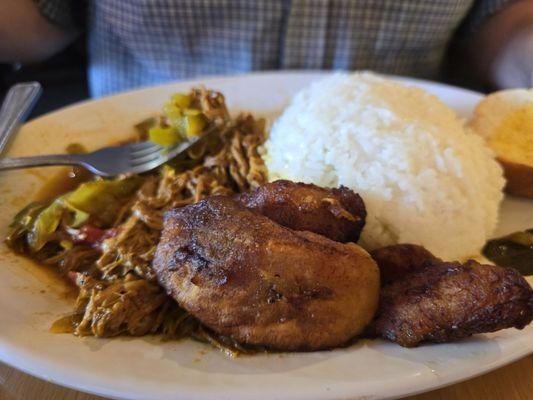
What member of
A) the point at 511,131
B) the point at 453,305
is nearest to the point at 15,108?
the point at 453,305

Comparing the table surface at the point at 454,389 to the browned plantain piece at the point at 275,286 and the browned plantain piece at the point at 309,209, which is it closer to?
the browned plantain piece at the point at 275,286

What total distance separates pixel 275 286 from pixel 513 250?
1.18 meters

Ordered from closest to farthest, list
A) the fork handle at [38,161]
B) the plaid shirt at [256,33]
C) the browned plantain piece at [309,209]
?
1. the browned plantain piece at [309,209]
2. the fork handle at [38,161]
3. the plaid shirt at [256,33]

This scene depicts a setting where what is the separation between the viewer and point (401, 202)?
1948 mm

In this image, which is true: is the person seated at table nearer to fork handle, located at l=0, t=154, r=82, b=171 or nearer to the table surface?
fork handle, located at l=0, t=154, r=82, b=171

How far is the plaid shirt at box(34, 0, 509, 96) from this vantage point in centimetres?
298

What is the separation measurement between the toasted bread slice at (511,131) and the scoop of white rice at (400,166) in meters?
0.12

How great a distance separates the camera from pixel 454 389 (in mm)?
1465

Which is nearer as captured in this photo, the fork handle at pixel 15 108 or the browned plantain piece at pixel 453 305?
the browned plantain piece at pixel 453 305

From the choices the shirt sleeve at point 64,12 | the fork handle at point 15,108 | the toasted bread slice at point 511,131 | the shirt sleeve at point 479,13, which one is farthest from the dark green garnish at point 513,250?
the shirt sleeve at point 64,12

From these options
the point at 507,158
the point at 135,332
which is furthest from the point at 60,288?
the point at 507,158

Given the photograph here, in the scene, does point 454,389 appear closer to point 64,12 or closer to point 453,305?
point 453,305

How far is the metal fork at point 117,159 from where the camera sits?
2129 millimetres

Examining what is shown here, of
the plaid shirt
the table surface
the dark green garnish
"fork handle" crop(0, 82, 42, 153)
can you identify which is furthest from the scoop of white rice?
"fork handle" crop(0, 82, 42, 153)
